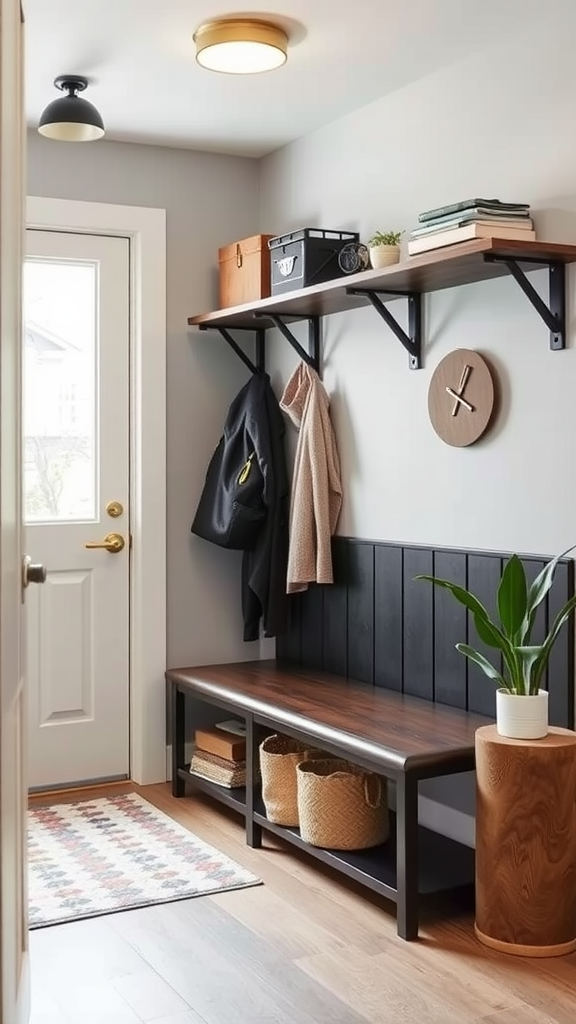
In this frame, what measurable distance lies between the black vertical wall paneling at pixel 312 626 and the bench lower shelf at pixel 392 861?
2.29ft

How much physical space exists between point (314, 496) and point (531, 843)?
1.56 meters

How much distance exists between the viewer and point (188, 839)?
3.65m

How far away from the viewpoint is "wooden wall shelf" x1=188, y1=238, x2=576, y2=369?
2.90m

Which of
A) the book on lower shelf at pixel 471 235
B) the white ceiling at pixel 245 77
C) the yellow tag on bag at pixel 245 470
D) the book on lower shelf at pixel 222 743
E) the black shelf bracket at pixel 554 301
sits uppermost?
the white ceiling at pixel 245 77

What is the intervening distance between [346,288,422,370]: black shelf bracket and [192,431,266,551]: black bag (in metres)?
0.85

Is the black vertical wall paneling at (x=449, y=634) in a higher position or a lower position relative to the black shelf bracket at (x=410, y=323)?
lower

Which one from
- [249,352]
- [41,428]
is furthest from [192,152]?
[41,428]

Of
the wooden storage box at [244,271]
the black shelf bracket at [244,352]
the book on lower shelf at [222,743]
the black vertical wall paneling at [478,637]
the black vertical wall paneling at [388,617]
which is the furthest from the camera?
the black shelf bracket at [244,352]

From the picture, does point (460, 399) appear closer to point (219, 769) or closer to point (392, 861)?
point (392, 861)

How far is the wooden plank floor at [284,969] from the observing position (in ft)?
8.18

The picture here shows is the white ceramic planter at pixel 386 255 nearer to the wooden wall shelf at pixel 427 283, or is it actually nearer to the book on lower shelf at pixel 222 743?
the wooden wall shelf at pixel 427 283

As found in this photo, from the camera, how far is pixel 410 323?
3609mm

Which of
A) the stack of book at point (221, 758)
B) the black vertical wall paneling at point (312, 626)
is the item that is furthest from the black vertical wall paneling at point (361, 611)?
the stack of book at point (221, 758)

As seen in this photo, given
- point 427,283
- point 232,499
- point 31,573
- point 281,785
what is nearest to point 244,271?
point 232,499
